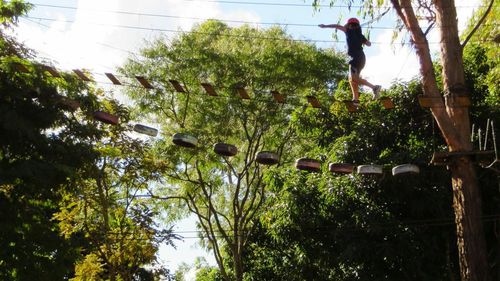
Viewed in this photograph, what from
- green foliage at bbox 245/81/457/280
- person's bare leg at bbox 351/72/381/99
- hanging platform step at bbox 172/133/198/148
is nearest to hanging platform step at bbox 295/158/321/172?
person's bare leg at bbox 351/72/381/99

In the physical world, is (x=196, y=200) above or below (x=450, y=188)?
above

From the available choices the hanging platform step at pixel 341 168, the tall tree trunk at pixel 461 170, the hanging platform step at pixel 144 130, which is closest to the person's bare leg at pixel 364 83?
the hanging platform step at pixel 341 168

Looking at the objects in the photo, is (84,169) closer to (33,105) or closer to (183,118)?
(33,105)

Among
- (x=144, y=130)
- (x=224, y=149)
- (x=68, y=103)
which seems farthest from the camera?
(x=224, y=149)

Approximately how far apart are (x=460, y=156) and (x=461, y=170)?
0.20m

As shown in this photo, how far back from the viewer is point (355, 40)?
929 centimetres

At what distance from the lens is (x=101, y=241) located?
547 inches

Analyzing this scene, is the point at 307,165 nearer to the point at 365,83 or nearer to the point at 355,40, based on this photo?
the point at 365,83

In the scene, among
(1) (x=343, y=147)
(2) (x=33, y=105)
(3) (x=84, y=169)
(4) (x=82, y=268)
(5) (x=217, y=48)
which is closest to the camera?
(2) (x=33, y=105)

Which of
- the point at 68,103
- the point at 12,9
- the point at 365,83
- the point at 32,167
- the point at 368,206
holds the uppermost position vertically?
the point at 12,9

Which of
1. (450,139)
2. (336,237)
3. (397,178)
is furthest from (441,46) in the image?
(336,237)

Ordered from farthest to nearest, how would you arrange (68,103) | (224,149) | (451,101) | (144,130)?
(451,101) < (224,149) < (68,103) < (144,130)

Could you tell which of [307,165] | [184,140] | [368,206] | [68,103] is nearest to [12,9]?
[68,103]

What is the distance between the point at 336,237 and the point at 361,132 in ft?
6.61
